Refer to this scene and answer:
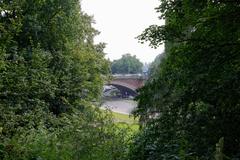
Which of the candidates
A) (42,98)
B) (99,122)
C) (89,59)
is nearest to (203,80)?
(99,122)

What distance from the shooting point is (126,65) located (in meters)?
68.5

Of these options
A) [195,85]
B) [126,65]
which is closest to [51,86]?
[195,85]

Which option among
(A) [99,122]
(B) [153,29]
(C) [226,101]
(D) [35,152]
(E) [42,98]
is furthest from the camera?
(E) [42,98]

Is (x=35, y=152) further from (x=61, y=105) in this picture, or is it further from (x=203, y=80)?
(x=61, y=105)

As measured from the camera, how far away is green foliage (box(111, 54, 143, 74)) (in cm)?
6794

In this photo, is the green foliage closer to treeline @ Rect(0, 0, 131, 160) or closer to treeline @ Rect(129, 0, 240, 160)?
treeline @ Rect(0, 0, 131, 160)

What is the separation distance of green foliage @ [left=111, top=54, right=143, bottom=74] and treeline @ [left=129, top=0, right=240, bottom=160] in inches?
2435

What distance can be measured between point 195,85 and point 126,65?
2504 inches

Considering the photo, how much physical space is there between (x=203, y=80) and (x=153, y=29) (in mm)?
1039

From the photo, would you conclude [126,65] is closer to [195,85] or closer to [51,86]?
[51,86]

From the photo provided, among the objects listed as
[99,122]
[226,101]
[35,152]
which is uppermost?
[226,101]

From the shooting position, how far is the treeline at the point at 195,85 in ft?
15.7

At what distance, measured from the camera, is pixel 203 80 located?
16.0 ft

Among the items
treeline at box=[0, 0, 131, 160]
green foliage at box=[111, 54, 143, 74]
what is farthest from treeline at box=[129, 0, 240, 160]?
green foliage at box=[111, 54, 143, 74]
